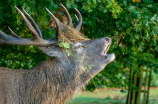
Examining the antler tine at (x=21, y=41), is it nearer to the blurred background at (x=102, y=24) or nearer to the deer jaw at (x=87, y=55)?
the deer jaw at (x=87, y=55)

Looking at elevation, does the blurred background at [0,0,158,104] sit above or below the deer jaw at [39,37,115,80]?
above

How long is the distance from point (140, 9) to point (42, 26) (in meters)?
2.03

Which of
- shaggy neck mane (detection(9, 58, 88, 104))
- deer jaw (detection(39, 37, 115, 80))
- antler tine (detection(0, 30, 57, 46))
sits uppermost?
antler tine (detection(0, 30, 57, 46))

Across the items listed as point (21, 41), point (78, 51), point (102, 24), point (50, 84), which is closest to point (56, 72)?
point (50, 84)

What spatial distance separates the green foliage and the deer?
89cm

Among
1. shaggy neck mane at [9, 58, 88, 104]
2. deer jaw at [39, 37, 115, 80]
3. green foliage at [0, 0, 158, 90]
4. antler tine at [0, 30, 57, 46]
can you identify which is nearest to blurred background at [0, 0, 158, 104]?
green foliage at [0, 0, 158, 90]

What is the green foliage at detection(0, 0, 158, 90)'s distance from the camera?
5.53 metres

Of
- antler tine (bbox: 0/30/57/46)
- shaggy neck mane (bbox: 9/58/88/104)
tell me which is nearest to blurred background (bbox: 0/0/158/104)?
shaggy neck mane (bbox: 9/58/88/104)

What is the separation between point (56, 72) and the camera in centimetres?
484

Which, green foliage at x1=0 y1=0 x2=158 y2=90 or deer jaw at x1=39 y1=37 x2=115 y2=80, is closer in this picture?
deer jaw at x1=39 y1=37 x2=115 y2=80

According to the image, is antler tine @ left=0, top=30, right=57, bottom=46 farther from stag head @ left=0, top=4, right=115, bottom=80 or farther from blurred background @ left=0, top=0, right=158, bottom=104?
blurred background @ left=0, top=0, right=158, bottom=104

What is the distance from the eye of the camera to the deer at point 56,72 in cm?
478

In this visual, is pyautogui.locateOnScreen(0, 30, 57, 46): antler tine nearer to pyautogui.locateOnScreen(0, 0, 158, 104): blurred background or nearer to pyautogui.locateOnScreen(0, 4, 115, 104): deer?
pyautogui.locateOnScreen(0, 4, 115, 104): deer

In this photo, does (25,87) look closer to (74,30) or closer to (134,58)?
(74,30)
